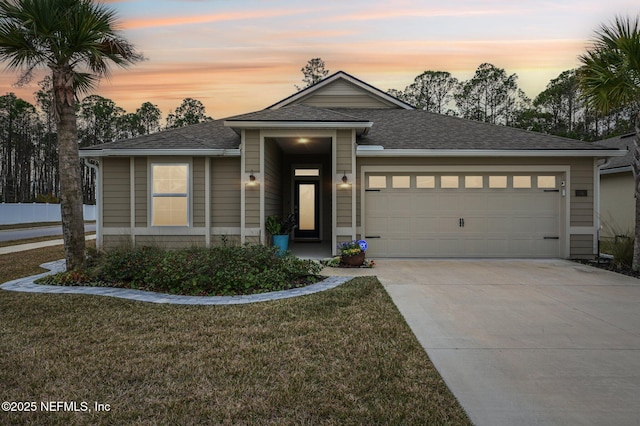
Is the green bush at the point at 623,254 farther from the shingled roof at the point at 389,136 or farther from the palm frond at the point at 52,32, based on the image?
the palm frond at the point at 52,32

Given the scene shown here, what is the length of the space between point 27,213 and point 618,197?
3486 centimetres

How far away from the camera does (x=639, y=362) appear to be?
3.37m

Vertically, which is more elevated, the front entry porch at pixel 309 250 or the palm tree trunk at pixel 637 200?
the palm tree trunk at pixel 637 200

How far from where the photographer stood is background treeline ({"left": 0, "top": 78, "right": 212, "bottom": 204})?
37.8 m

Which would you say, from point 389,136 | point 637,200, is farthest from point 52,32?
point 637,200

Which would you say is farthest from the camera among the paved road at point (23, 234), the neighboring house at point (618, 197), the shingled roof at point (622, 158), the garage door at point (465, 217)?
the paved road at point (23, 234)

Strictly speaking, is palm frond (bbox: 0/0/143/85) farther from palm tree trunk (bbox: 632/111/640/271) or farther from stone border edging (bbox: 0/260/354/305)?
palm tree trunk (bbox: 632/111/640/271)

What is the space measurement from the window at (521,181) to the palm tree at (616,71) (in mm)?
2218

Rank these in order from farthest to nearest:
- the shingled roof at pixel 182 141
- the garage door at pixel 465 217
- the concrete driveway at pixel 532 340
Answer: the garage door at pixel 465 217 < the shingled roof at pixel 182 141 < the concrete driveway at pixel 532 340

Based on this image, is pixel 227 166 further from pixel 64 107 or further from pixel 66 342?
pixel 66 342

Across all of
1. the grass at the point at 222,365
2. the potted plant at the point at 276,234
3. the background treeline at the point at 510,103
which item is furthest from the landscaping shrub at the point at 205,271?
the background treeline at the point at 510,103

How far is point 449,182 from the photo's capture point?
9641 millimetres

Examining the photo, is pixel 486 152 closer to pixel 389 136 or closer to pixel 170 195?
pixel 389 136

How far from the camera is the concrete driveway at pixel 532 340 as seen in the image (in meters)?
2.64
